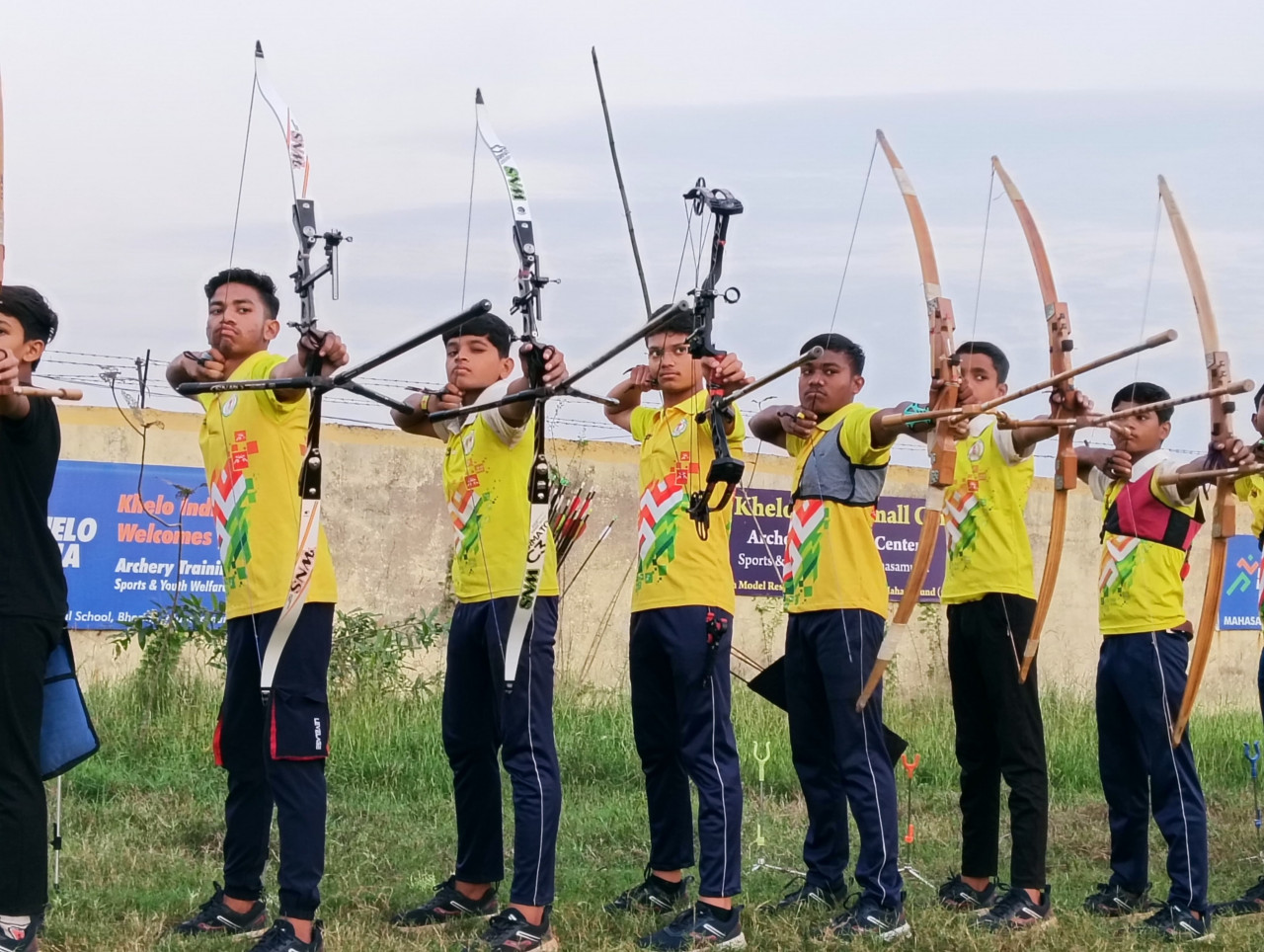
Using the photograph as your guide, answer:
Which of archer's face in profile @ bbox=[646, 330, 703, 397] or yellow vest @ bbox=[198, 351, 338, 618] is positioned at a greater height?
archer's face in profile @ bbox=[646, 330, 703, 397]

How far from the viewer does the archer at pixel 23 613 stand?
12.4ft

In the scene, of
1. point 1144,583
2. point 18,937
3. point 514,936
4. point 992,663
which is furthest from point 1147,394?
point 18,937

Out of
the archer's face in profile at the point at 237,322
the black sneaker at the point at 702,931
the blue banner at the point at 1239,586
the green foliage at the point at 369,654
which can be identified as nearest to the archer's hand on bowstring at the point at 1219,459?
the black sneaker at the point at 702,931

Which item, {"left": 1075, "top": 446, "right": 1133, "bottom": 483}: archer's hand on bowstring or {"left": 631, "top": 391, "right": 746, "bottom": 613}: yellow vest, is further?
{"left": 1075, "top": 446, "right": 1133, "bottom": 483}: archer's hand on bowstring

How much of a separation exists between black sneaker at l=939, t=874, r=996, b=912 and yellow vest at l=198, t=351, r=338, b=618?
2368mm

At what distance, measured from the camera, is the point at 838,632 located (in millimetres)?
4836

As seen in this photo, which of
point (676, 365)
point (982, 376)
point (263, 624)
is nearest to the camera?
point (263, 624)

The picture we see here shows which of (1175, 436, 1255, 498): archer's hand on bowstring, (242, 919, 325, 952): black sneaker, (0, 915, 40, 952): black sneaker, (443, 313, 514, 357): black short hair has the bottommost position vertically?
(242, 919, 325, 952): black sneaker

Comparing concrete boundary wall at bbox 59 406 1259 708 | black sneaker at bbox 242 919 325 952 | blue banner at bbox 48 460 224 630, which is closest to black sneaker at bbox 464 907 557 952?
black sneaker at bbox 242 919 325 952

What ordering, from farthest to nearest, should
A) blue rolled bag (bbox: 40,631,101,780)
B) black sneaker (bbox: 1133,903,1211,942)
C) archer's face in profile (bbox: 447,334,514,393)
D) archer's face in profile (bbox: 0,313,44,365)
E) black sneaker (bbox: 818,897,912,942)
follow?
archer's face in profile (bbox: 447,334,514,393)
black sneaker (bbox: 1133,903,1211,942)
black sneaker (bbox: 818,897,912,942)
blue rolled bag (bbox: 40,631,101,780)
archer's face in profile (bbox: 0,313,44,365)

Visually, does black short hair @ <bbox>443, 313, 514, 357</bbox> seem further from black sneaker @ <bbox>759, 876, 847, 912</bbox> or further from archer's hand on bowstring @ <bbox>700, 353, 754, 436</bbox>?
black sneaker @ <bbox>759, 876, 847, 912</bbox>

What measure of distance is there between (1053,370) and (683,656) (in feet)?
4.71

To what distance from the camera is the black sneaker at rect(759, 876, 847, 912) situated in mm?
4902

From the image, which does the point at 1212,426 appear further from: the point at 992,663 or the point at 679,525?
the point at 679,525
